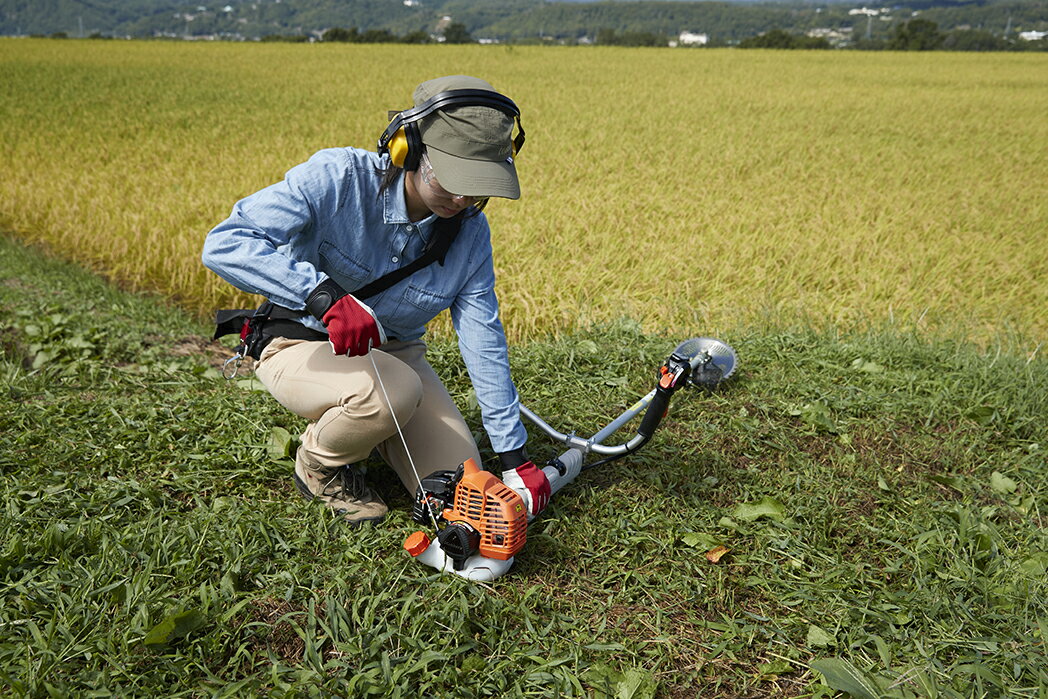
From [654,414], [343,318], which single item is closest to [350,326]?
[343,318]

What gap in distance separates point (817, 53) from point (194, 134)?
30.5 meters

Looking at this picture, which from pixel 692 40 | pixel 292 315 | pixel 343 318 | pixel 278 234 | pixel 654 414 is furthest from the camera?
pixel 692 40

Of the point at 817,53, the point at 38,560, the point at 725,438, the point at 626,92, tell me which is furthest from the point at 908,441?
the point at 817,53

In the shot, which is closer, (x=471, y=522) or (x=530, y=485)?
(x=471, y=522)

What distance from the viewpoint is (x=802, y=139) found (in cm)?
1101

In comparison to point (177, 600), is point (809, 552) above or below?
below

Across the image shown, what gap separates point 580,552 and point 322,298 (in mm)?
1259

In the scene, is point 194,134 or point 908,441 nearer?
point 908,441

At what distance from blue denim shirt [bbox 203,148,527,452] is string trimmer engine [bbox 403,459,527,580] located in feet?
0.75

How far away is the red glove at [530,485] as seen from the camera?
245cm

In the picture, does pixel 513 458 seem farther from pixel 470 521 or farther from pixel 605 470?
pixel 605 470

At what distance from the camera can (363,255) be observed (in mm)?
2506

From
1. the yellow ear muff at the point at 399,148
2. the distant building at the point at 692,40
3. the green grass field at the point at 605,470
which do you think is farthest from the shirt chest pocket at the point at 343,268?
the distant building at the point at 692,40

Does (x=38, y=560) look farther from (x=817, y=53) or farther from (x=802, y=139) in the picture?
(x=817, y=53)
